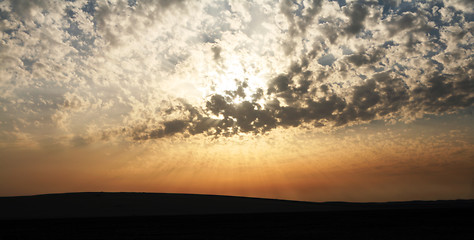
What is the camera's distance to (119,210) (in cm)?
5797

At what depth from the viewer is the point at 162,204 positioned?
227ft

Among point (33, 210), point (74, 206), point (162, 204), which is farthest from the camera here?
point (162, 204)

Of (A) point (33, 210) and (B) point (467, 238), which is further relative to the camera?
(A) point (33, 210)

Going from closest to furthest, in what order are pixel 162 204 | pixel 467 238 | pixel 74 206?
pixel 467 238, pixel 74 206, pixel 162 204

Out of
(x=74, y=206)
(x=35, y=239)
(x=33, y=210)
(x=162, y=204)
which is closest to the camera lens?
(x=35, y=239)

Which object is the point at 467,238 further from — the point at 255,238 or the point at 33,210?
the point at 33,210

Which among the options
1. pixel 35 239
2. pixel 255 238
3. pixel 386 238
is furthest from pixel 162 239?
pixel 386 238

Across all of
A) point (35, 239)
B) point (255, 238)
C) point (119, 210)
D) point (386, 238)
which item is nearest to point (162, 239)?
point (255, 238)

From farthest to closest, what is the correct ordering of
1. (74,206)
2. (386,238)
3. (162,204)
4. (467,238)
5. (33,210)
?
(162,204), (74,206), (33,210), (386,238), (467,238)

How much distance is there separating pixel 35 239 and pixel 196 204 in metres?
54.8

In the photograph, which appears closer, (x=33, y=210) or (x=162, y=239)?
(x=162, y=239)

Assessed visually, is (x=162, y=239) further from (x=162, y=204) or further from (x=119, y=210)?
(x=162, y=204)

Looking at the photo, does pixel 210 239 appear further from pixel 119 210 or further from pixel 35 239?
pixel 119 210

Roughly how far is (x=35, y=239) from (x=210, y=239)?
33.6ft
